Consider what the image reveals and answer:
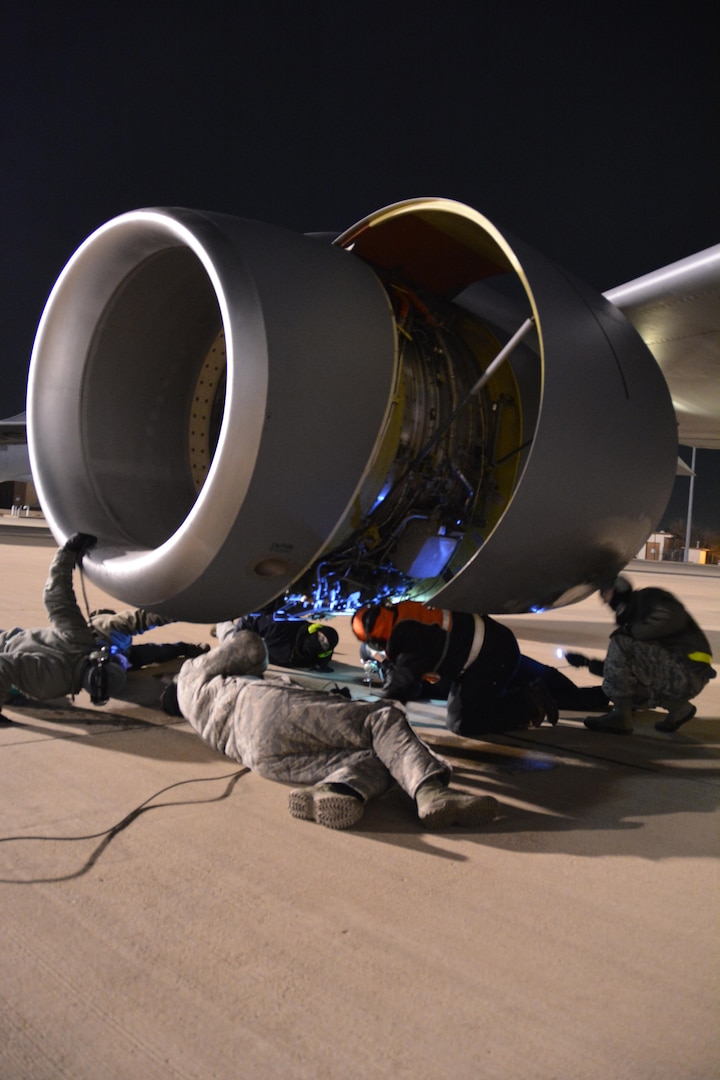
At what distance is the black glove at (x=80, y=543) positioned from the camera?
365cm

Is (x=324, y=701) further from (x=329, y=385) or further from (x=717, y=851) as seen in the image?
(x=717, y=851)

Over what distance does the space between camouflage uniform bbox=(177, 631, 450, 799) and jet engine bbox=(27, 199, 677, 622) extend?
334mm

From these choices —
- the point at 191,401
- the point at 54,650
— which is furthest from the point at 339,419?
the point at 54,650

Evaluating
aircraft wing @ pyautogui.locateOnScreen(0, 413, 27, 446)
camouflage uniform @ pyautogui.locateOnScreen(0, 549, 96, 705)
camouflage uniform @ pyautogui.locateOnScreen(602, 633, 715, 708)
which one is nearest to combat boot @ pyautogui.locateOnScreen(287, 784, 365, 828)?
camouflage uniform @ pyautogui.locateOnScreen(0, 549, 96, 705)

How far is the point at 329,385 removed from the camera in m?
2.97

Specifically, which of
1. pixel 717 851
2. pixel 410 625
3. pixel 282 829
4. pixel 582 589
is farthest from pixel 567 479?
pixel 282 829

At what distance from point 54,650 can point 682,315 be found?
3.52 m

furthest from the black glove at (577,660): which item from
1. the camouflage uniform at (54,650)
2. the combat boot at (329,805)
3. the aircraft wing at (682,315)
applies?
the camouflage uniform at (54,650)

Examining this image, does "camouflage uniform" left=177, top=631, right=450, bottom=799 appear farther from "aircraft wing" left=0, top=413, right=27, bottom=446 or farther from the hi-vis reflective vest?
"aircraft wing" left=0, top=413, right=27, bottom=446

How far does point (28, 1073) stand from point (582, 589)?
2.80 meters

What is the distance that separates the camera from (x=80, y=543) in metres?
3.66

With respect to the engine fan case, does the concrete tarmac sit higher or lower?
lower

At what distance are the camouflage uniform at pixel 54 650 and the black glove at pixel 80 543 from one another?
0.42ft

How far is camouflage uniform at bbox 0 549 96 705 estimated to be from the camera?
3877mm
